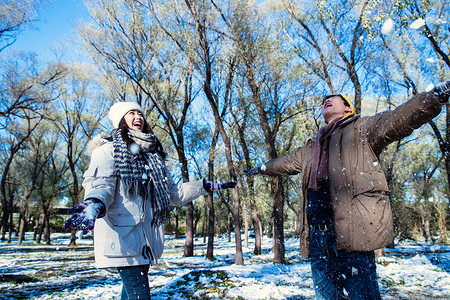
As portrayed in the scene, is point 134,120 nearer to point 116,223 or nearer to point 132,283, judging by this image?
point 116,223

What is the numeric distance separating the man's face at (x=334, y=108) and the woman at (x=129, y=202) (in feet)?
3.71

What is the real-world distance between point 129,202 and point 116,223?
0.51 ft

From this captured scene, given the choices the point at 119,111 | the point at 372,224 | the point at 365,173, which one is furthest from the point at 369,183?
the point at 119,111

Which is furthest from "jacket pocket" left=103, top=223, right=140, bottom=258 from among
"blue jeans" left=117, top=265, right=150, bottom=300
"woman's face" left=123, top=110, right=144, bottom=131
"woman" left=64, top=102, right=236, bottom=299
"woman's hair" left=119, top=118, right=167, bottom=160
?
"woman's face" left=123, top=110, right=144, bottom=131

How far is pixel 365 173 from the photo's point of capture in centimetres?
188

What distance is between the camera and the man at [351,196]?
1.74 m

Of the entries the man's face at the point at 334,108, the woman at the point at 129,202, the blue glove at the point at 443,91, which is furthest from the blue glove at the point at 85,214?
the blue glove at the point at 443,91

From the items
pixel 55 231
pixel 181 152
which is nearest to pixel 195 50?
pixel 181 152

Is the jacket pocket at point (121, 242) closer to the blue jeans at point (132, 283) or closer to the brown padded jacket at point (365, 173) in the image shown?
the blue jeans at point (132, 283)

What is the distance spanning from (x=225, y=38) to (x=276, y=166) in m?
8.00

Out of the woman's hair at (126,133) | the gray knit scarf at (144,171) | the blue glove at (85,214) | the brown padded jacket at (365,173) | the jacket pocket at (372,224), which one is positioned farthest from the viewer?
the woman's hair at (126,133)

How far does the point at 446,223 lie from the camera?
53.0 feet

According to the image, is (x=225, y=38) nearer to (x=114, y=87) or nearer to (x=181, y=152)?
(x=181, y=152)

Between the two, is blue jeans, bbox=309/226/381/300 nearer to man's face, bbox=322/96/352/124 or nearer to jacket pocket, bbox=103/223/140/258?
man's face, bbox=322/96/352/124
